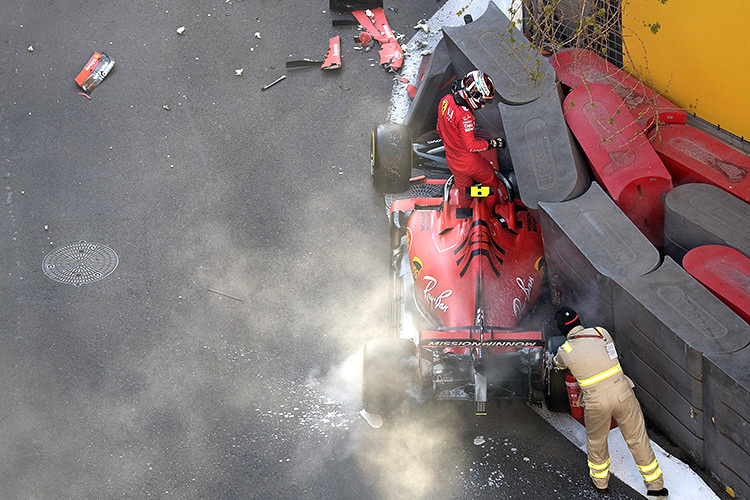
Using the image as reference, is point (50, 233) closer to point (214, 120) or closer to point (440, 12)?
point (214, 120)

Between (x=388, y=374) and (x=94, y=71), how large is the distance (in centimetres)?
728

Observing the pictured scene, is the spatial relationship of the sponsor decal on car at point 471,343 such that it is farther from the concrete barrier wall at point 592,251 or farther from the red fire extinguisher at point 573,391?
the concrete barrier wall at point 592,251

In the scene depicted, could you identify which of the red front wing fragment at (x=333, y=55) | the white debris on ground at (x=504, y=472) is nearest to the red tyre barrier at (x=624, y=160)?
the white debris on ground at (x=504, y=472)

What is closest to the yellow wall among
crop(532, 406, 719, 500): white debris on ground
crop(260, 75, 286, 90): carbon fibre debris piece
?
crop(532, 406, 719, 500): white debris on ground

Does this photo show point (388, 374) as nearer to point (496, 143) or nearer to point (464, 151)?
point (464, 151)

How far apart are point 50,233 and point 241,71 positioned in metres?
3.76

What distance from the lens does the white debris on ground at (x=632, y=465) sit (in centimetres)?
662

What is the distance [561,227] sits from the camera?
7.06 metres

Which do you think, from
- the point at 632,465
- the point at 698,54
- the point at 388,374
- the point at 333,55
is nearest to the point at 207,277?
the point at 388,374

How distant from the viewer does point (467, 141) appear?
26.2ft

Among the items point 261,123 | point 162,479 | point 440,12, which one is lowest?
point 162,479

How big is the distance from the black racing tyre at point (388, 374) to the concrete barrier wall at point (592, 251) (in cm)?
164

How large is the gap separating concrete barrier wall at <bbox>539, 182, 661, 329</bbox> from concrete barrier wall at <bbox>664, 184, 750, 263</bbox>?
0.57 metres

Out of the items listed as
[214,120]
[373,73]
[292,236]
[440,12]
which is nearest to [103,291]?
[292,236]
